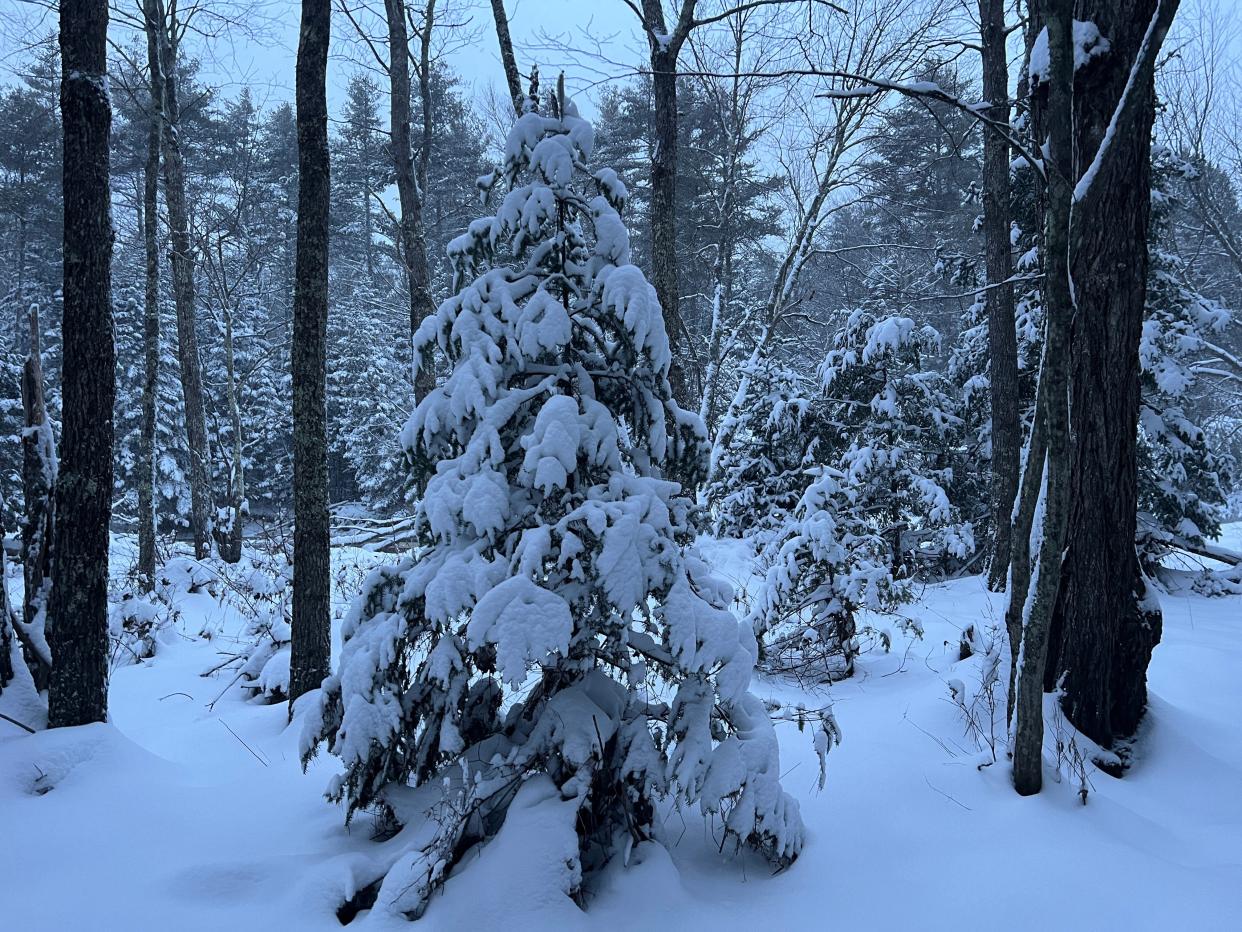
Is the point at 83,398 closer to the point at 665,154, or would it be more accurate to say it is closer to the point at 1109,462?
the point at 665,154

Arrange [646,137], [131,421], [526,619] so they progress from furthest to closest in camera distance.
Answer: [131,421] < [646,137] < [526,619]

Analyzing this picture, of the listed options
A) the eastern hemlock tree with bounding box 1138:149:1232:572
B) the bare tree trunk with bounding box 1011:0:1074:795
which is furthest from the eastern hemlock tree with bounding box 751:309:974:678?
the bare tree trunk with bounding box 1011:0:1074:795

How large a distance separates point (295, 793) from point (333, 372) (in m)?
25.2

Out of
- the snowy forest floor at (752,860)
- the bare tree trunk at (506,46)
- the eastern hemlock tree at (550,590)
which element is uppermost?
the bare tree trunk at (506,46)

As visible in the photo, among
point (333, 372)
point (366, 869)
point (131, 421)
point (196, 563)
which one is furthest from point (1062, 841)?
point (131, 421)

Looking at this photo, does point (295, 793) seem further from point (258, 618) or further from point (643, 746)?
point (258, 618)

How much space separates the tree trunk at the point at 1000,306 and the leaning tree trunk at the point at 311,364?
24.5 feet

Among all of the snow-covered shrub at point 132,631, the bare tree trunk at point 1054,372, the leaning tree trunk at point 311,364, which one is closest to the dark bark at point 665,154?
the leaning tree trunk at point 311,364

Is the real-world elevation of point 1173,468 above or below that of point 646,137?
below

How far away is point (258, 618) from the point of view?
27.2 feet

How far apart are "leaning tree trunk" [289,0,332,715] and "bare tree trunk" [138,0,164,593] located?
7.13m

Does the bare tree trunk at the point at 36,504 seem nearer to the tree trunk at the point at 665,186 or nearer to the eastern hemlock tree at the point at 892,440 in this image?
the tree trunk at the point at 665,186

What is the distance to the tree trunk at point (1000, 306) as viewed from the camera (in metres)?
8.60

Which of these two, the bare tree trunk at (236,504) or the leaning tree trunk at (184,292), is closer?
the leaning tree trunk at (184,292)
